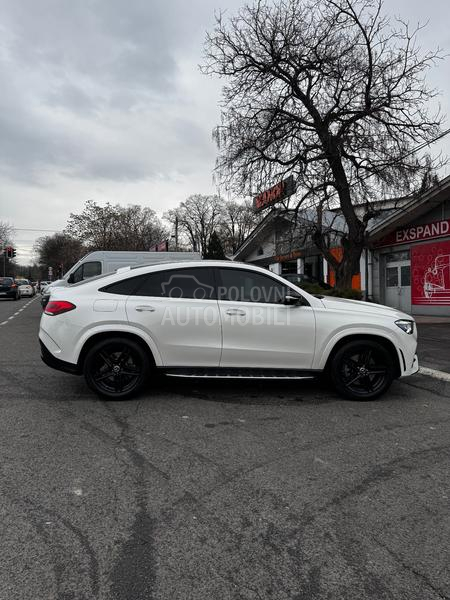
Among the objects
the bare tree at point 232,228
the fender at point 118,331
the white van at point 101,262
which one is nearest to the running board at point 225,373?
the fender at point 118,331

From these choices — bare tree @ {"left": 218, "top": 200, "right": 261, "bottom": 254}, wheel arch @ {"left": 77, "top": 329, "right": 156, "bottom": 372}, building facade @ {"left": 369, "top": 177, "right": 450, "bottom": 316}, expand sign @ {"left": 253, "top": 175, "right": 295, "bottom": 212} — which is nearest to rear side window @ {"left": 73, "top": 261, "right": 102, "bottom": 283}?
expand sign @ {"left": 253, "top": 175, "right": 295, "bottom": 212}

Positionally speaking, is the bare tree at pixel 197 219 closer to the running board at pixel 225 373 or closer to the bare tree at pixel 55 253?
the bare tree at pixel 55 253

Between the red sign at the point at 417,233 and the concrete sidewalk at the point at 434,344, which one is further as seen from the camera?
the red sign at the point at 417,233

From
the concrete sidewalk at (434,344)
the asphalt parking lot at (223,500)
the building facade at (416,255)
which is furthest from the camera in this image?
the building facade at (416,255)

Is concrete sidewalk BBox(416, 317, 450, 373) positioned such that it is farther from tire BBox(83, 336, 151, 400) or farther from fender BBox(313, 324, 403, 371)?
tire BBox(83, 336, 151, 400)

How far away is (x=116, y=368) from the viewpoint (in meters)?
5.40

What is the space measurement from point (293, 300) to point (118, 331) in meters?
2.09

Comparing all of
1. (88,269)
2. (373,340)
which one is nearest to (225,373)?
(373,340)

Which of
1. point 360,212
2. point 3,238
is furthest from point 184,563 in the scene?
point 3,238

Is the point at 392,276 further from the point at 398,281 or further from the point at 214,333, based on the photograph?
the point at 214,333

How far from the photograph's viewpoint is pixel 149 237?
170 ft

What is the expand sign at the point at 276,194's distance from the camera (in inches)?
611

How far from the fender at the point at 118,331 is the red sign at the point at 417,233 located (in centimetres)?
1451

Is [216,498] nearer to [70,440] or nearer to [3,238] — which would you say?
[70,440]
